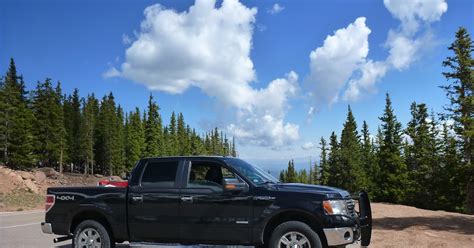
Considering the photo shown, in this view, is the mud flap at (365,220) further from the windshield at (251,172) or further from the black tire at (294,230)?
the windshield at (251,172)

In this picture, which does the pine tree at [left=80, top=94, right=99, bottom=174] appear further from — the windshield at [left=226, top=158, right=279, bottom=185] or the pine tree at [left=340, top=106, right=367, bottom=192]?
the windshield at [left=226, top=158, right=279, bottom=185]

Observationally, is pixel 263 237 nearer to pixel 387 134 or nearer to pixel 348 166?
pixel 387 134

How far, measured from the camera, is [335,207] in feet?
25.0

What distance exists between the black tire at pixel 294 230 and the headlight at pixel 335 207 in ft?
1.50

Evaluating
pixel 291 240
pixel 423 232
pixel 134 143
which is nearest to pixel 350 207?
pixel 291 240

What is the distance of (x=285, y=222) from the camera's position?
307 inches

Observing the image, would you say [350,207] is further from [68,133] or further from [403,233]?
[68,133]

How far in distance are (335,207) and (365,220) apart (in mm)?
899

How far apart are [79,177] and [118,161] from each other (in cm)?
1633

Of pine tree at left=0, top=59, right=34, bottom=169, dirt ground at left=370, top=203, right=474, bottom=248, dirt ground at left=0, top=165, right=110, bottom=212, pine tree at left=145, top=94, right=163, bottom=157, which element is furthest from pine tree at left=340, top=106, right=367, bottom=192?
dirt ground at left=370, top=203, right=474, bottom=248

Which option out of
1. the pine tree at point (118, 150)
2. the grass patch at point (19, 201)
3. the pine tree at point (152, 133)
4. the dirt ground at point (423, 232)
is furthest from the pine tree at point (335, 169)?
the dirt ground at point (423, 232)

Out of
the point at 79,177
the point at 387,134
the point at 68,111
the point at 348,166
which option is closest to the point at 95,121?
the point at 68,111

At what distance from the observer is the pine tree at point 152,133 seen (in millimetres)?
87081

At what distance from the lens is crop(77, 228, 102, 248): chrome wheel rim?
899 cm
